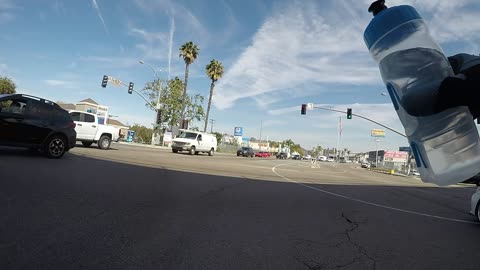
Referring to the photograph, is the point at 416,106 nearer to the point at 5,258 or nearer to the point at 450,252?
the point at 5,258

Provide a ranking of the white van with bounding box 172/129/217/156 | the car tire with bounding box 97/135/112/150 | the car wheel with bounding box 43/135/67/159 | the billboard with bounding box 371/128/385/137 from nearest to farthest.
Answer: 1. the car wheel with bounding box 43/135/67/159
2. the car tire with bounding box 97/135/112/150
3. the white van with bounding box 172/129/217/156
4. the billboard with bounding box 371/128/385/137

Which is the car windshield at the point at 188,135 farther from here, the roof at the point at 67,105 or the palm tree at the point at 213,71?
the roof at the point at 67,105

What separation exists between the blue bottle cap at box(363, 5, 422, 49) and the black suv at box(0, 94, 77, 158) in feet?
33.8

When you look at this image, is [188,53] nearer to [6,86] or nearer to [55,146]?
[6,86]

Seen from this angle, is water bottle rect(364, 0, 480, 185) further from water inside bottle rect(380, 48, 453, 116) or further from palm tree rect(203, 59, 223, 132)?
palm tree rect(203, 59, 223, 132)

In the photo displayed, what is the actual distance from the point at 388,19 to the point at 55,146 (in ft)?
35.8

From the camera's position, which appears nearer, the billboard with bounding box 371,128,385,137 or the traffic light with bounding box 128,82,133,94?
the traffic light with bounding box 128,82,133,94

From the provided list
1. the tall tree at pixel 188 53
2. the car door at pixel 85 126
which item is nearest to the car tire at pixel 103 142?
the car door at pixel 85 126

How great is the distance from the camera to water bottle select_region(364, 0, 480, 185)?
5.42 ft

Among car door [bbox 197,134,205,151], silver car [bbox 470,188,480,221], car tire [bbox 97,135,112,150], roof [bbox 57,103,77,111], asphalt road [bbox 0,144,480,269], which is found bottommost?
asphalt road [bbox 0,144,480,269]

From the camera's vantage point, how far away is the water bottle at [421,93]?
1.65 metres

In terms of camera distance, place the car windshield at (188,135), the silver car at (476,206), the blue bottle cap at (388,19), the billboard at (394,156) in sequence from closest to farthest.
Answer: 1. the blue bottle cap at (388,19)
2. the silver car at (476,206)
3. the car windshield at (188,135)
4. the billboard at (394,156)

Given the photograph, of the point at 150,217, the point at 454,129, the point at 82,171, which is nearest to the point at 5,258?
the point at 150,217

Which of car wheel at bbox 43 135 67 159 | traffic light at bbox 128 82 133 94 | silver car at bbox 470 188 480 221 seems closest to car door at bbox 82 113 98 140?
car wheel at bbox 43 135 67 159
